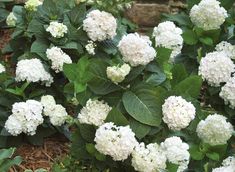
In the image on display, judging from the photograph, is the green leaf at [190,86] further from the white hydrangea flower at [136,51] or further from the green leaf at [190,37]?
the green leaf at [190,37]

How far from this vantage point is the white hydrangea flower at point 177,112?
2451 mm

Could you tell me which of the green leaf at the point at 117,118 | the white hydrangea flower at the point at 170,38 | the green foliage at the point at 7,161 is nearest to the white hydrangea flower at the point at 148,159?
the green leaf at the point at 117,118

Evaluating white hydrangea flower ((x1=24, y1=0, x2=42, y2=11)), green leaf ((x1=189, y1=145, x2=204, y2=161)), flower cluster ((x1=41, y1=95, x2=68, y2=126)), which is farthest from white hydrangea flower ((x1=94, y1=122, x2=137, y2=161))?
white hydrangea flower ((x1=24, y1=0, x2=42, y2=11))

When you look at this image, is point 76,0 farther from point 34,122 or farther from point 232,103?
point 232,103

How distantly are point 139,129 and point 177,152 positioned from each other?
0.21 metres

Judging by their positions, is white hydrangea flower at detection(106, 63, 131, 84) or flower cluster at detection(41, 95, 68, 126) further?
flower cluster at detection(41, 95, 68, 126)

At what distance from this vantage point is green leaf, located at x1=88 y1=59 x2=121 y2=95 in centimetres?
255

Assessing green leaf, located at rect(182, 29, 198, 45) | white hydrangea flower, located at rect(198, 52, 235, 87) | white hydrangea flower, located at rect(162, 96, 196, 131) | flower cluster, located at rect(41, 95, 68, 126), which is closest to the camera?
white hydrangea flower, located at rect(162, 96, 196, 131)

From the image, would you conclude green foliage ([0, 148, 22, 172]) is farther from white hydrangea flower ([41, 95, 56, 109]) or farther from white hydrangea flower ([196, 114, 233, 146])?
white hydrangea flower ([196, 114, 233, 146])

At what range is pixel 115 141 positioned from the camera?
7.80ft

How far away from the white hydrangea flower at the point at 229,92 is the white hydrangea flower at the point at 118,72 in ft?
1.86

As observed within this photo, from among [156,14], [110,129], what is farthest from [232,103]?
[156,14]

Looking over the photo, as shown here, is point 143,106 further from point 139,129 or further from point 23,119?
point 23,119

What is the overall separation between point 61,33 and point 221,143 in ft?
3.92
